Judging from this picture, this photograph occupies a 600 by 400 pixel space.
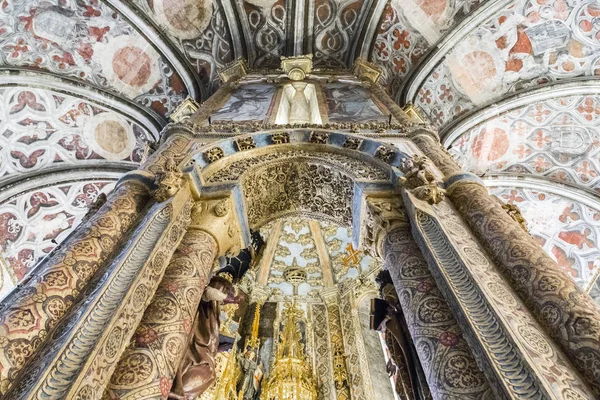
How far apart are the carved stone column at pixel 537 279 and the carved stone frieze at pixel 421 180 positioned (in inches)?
7.1

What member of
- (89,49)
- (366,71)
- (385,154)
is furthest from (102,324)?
(89,49)

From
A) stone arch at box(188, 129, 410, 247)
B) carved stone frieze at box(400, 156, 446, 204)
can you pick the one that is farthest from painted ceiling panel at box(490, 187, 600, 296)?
carved stone frieze at box(400, 156, 446, 204)

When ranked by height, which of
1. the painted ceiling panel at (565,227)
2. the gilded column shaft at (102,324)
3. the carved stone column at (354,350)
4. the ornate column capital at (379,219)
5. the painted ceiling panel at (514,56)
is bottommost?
the gilded column shaft at (102,324)

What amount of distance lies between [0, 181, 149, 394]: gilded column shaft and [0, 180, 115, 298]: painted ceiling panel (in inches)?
195

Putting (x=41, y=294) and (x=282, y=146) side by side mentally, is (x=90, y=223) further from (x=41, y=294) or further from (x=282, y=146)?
(x=282, y=146)

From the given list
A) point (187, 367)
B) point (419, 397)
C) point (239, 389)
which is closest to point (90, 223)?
point (187, 367)

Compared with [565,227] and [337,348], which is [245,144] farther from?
A: [565,227]

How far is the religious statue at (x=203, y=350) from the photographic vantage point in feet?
8.17

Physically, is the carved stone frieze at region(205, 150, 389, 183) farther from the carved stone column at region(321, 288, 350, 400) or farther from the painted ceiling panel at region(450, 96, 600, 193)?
the carved stone column at region(321, 288, 350, 400)

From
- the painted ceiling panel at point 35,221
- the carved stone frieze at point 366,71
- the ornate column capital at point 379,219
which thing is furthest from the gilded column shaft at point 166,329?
the painted ceiling panel at point 35,221

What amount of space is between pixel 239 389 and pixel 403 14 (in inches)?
257

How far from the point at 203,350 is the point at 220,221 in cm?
97

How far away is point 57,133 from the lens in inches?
265

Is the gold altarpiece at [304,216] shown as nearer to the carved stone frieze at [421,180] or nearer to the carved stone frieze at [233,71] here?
the carved stone frieze at [421,180]
